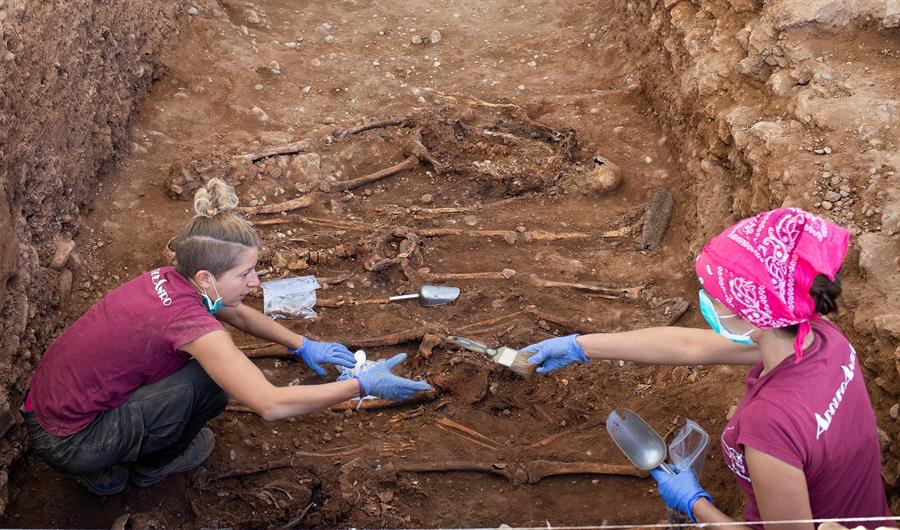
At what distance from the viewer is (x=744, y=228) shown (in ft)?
7.66

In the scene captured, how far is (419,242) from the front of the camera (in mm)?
5066

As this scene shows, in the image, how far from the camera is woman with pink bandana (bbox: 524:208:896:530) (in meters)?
2.20

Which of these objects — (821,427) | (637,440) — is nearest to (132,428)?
(637,440)

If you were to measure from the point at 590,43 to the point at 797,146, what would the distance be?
11.2 feet

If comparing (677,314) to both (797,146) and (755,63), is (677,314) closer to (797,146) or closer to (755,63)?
(797,146)

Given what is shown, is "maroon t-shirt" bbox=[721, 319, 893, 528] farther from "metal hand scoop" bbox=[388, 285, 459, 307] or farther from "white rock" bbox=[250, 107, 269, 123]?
"white rock" bbox=[250, 107, 269, 123]

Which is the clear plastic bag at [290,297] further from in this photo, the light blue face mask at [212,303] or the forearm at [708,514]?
the forearm at [708,514]

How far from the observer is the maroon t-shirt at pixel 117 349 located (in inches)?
116

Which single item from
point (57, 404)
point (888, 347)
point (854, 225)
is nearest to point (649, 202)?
point (854, 225)

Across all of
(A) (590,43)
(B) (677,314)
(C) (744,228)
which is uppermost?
(C) (744,228)

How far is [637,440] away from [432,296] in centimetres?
180

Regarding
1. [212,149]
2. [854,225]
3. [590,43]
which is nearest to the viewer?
[854,225]

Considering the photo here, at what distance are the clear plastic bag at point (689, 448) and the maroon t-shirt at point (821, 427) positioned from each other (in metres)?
0.41

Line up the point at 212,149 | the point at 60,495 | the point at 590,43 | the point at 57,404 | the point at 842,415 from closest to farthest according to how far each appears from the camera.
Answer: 1. the point at 842,415
2. the point at 57,404
3. the point at 60,495
4. the point at 212,149
5. the point at 590,43
